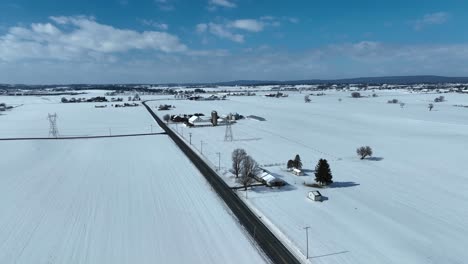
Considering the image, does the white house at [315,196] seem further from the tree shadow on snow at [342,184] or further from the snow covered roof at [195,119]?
the snow covered roof at [195,119]

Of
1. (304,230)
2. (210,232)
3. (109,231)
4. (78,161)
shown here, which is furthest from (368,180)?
(78,161)

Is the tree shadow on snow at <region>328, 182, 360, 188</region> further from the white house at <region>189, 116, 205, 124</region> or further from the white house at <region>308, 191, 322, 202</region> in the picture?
the white house at <region>189, 116, 205, 124</region>

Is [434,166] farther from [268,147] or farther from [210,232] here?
[210,232]

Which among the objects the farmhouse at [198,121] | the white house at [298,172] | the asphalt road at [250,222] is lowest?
the asphalt road at [250,222]

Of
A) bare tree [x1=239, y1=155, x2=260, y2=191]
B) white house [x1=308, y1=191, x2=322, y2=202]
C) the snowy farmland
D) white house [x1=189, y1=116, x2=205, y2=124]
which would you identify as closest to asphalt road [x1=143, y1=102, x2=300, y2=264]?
the snowy farmland

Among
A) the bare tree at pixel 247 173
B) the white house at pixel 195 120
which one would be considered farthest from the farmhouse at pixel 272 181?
the white house at pixel 195 120

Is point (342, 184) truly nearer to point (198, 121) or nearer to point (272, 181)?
point (272, 181)

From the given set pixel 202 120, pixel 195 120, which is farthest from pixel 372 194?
pixel 202 120
